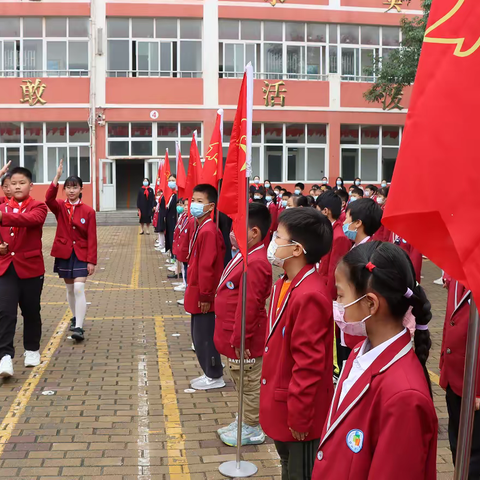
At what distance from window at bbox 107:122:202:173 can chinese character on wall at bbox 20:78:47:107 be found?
334 centimetres

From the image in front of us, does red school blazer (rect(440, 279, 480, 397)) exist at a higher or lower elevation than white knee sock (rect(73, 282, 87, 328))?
higher

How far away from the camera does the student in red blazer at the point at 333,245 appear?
229 inches

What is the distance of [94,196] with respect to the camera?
29.2 metres

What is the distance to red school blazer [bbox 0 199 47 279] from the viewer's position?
612 centimetres

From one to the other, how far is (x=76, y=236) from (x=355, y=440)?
5.76 metres

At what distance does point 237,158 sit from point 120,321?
484 centimetres

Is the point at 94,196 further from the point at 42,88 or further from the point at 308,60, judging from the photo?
the point at 308,60

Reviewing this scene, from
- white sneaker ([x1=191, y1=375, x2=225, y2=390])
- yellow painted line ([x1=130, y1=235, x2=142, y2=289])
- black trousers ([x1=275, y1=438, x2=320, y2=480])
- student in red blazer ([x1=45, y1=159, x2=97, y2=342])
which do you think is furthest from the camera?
yellow painted line ([x1=130, y1=235, x2=142, y2=289])

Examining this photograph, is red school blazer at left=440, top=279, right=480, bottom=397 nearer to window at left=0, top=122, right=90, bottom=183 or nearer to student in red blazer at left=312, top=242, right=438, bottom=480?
student in red blazer at left=312, top=242, right=438, bottom=480

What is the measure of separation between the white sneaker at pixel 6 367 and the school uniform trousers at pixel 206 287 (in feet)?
5.87

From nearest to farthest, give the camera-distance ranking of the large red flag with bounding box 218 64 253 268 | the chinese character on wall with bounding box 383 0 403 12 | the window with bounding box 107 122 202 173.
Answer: the large red flag with bounding box 218 64 253 268 < the window with bounding box 107 122 202 173 < the chinese character on wall with bounding box 383 0 403 12

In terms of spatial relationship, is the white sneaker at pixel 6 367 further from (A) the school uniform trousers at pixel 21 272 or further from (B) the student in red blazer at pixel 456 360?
(B) the student in red blazer at pixel 456 360

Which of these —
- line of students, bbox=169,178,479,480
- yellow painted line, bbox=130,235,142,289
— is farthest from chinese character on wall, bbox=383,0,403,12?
line of students, bbox=169,178,479,480

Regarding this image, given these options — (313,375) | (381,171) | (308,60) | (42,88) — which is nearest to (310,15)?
(308,60)
